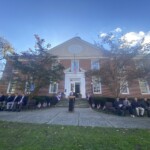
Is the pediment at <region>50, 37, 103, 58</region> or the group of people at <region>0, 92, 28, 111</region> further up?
the pediment at <region>50, 37, 103, 58</region>

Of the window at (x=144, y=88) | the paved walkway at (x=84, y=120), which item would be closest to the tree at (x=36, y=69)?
the paved walkway at (x=84, y=120)

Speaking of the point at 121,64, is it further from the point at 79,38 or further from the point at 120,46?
the point at 79,38

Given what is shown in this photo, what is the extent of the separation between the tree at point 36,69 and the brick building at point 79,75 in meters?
4.20

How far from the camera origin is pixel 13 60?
14531 mm

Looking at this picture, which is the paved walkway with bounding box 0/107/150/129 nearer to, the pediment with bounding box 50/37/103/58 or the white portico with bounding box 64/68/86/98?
the white portico with bounding box 64/68/86/98

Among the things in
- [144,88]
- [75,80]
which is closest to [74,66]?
[75,80]

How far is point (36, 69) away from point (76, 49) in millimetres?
10325

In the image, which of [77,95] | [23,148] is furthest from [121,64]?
[23,148]

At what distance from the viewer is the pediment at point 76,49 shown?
871 inches

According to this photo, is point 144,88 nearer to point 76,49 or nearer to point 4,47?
point 76,49

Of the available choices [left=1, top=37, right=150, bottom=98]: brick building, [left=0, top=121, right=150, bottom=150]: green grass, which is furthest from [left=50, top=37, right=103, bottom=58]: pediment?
[left=0, top=121, right=150, bottom=150]: green grass

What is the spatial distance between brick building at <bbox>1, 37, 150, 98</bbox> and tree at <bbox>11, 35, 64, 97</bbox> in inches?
165

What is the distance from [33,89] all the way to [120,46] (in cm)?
992

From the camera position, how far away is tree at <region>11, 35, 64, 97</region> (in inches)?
550
